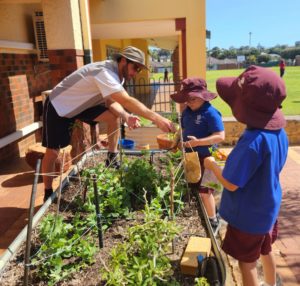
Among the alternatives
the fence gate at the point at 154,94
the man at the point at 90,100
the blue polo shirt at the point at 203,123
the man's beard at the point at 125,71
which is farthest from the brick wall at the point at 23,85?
the blue polo shirt at the point at 203,123

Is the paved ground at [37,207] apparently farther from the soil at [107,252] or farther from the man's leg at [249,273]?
the man's leg at [249,273]

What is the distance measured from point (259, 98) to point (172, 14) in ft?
16.8

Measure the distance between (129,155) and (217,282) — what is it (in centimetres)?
279

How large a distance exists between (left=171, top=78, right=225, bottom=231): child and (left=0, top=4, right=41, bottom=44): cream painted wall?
11.8ft

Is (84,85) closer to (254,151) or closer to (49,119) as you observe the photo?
(49,119)

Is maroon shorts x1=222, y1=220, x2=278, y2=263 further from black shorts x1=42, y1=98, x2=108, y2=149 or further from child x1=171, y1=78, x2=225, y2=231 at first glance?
black shorts x1=42, y1=98, x2=108, y2=149

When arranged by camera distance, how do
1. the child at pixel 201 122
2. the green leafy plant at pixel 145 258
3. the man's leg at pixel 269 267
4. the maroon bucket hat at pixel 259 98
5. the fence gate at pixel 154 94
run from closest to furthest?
the maroon bucket hat at pixel 259 98, the green leafy plant at pixel 145 258, the man's leg at pixel 269 267, the child at pixel 201 122, the fence gate at pixel 154 94

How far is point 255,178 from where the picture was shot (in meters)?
1.92

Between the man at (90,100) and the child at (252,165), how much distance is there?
3.71ft

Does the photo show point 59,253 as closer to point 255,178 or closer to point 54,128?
point 255,178

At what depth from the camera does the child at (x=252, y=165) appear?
1788mm

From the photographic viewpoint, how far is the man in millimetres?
3115

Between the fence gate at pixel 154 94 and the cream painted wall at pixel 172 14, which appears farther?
the fence gate at pixel 154 94

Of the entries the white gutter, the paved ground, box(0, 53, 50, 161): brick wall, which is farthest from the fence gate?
the paved ground
